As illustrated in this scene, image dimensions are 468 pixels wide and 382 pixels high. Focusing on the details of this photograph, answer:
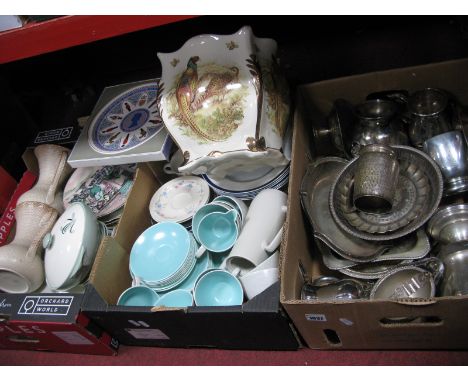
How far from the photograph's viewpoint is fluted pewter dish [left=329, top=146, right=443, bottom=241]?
0.93m

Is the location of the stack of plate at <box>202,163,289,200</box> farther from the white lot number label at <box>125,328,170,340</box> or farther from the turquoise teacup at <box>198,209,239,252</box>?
the white lot number label at <box>125,328,170,340</box>

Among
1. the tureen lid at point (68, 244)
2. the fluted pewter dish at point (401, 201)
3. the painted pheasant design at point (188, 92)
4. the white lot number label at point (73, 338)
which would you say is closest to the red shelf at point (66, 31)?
the painted pheasant design at point (188, 92)

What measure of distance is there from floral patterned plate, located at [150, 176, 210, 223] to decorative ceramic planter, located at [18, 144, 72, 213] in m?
0.28

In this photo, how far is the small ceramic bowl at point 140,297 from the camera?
3.48 ft

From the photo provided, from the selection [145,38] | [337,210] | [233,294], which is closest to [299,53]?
[145,38]

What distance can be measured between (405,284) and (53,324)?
72cm

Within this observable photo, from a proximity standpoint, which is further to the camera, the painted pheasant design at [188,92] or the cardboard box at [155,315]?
the painted pheasant design at [188,92]

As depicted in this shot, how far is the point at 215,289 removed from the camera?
1021 millimetres

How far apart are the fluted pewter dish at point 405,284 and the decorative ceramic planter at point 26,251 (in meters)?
0.77

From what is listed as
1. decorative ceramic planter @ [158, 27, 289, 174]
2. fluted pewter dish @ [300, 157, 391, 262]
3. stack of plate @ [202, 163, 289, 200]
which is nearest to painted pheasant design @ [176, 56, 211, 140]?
decorative ceramic planter @ [158, 27, 289, 174]

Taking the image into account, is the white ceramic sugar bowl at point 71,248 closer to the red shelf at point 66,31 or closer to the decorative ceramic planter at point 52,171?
the decorative ceramic planter at point 52,171

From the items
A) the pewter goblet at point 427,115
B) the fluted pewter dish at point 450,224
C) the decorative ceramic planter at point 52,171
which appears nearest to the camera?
the fluted pewter dish at point 450,224

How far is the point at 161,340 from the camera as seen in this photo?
1100 millimetres
